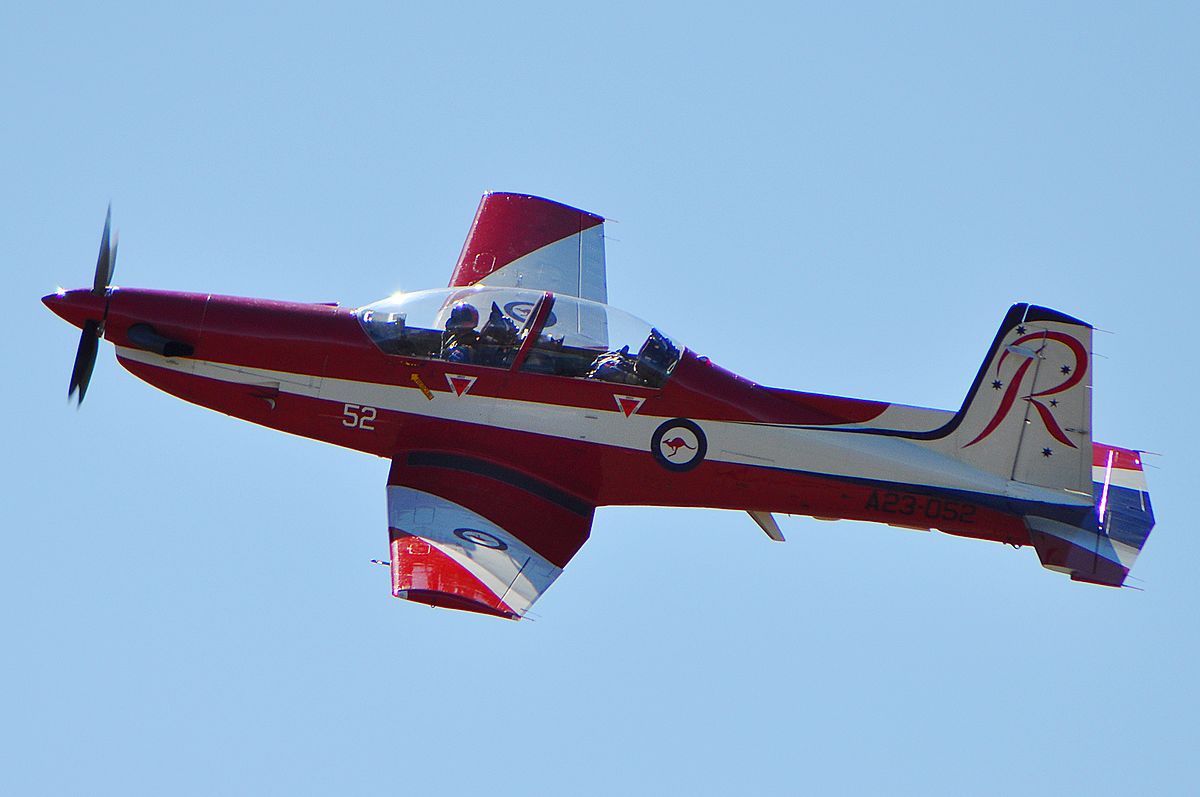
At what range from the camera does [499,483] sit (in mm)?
17938

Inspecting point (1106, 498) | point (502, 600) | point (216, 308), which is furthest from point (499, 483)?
point (1106, 498)

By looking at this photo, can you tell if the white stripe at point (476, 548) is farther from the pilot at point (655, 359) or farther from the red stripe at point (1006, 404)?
the red stripe at point (1006, 404)

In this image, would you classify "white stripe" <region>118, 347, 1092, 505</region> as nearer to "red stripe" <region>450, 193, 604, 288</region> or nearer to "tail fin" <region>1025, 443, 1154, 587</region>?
"tail fin" <region>1025, 443, 1154, 587</region>

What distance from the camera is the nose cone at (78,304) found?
719 inches

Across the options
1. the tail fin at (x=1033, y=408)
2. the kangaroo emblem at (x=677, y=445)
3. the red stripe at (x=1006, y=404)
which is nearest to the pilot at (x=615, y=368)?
the kangaroo emblem at (x=677, y=445)

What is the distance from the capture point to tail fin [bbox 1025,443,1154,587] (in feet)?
57.4

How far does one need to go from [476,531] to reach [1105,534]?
6.15m

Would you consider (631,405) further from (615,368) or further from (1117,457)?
(1117,457)

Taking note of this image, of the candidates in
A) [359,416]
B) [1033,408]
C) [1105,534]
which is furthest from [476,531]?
[1105,534]

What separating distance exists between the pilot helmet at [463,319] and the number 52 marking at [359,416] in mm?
1184

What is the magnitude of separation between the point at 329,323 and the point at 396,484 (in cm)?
180

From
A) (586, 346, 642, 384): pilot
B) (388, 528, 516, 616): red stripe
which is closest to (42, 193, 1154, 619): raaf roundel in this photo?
(586, 346, 642, 384): pilot

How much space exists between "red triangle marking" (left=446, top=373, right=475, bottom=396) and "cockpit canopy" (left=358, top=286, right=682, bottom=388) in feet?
0.53

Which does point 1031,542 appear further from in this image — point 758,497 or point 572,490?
point 572,490
